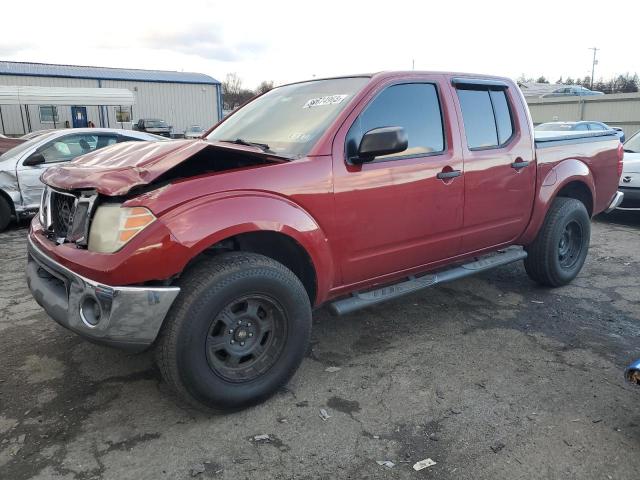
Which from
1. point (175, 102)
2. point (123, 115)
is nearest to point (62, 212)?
point (123, 115)

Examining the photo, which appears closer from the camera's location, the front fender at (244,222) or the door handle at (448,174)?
the front fender at (244,222)

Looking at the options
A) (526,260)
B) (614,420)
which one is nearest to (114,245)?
(614,420)

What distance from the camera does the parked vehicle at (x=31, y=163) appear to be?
7488mm

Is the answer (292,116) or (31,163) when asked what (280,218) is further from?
(31,163)

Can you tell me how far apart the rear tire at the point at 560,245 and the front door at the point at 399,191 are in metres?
1.20

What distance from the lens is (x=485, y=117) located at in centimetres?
416

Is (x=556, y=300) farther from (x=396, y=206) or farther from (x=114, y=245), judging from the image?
(x=114, y=245)

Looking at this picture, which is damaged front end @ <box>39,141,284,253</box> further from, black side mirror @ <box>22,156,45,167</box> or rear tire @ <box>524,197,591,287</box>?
black side mirror @ <box>22,156,45,167</box>

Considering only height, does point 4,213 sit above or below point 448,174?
below

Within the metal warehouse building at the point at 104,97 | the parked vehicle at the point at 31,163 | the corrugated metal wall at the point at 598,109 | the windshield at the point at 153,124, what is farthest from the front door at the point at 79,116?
the corrugated metal wall at the point at 598,109

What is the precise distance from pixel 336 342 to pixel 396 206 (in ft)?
3.69

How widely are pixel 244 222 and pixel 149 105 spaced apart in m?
35.5

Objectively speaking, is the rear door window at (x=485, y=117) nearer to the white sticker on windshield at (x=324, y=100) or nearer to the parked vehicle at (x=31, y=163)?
the white sticker on windshield at (x=324, y=100)

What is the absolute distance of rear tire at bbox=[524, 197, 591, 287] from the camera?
15.4 ft
